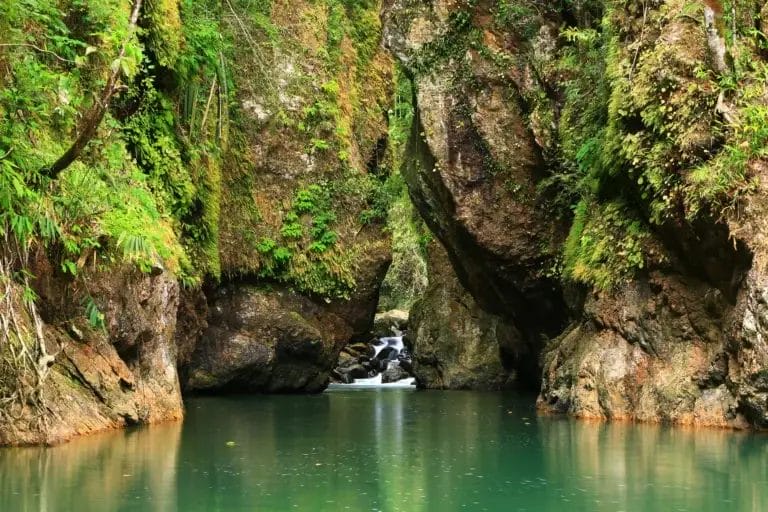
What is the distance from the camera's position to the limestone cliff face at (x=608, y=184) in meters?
12.3

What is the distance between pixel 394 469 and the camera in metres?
8.91

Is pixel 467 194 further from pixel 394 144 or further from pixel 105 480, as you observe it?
pixel 105 480

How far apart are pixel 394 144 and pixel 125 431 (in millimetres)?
18949

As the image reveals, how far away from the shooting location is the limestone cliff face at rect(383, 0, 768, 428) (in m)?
12.3

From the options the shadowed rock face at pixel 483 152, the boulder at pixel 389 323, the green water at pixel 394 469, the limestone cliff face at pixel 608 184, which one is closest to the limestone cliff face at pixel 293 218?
the limestone cliff face at pixel 608 184

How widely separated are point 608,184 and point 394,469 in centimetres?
794

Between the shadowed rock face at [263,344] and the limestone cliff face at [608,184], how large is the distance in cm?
380

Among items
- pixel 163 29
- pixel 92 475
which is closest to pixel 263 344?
pixel 163 29

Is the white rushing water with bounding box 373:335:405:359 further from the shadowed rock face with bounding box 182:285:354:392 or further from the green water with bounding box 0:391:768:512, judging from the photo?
the green water with bounding box 0:391:768:512

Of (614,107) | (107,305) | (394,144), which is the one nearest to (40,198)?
(107,305)

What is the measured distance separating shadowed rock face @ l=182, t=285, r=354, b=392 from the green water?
20.8 ft

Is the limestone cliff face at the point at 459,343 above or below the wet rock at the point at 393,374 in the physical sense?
above

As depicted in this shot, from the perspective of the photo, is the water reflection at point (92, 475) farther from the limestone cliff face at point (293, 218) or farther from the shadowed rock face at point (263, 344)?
the limestone cliff face at point (293, 218)

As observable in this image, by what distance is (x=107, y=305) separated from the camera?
12445 millimetres
